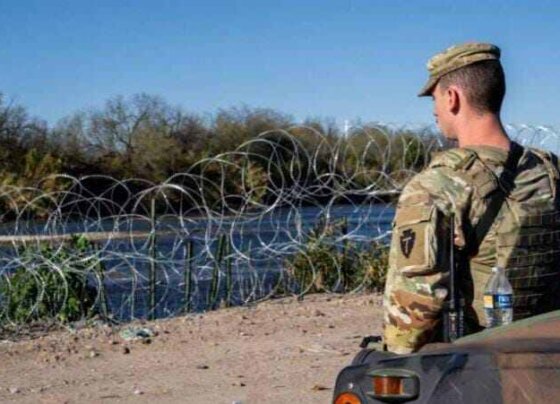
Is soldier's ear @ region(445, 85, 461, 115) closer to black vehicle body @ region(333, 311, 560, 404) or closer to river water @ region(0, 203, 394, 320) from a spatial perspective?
black vehicle body @ region(333, 311, 560, 404)

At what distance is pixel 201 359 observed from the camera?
836 cm

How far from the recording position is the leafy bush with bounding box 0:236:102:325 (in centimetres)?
929

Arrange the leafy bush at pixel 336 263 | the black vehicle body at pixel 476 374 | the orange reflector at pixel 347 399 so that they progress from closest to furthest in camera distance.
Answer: the black vehicle body at pixel 476 374, the orange reflector at pixel 347 399, the leafy bush at pixel 336 263

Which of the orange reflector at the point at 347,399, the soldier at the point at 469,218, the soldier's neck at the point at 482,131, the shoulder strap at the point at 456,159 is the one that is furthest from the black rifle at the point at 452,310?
the orange reflector at the point at 347,399

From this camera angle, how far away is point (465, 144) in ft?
11.4

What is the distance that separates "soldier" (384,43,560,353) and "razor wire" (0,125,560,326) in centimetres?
630

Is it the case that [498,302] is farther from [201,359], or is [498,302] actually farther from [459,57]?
[201,359]

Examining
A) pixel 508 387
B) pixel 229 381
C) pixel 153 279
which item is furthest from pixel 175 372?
pixel 508 387

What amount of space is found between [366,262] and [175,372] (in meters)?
4.32

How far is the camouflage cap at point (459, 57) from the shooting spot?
11.1ft

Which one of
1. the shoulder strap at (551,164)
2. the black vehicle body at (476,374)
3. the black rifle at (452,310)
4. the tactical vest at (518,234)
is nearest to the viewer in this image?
the black vehicle body at (476,374)

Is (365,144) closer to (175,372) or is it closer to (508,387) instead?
(175,372)

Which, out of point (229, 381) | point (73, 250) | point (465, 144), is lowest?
point (229, 381)

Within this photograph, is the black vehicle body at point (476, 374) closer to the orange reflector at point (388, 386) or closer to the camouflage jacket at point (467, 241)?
the orange reflector at point (388, 386)
